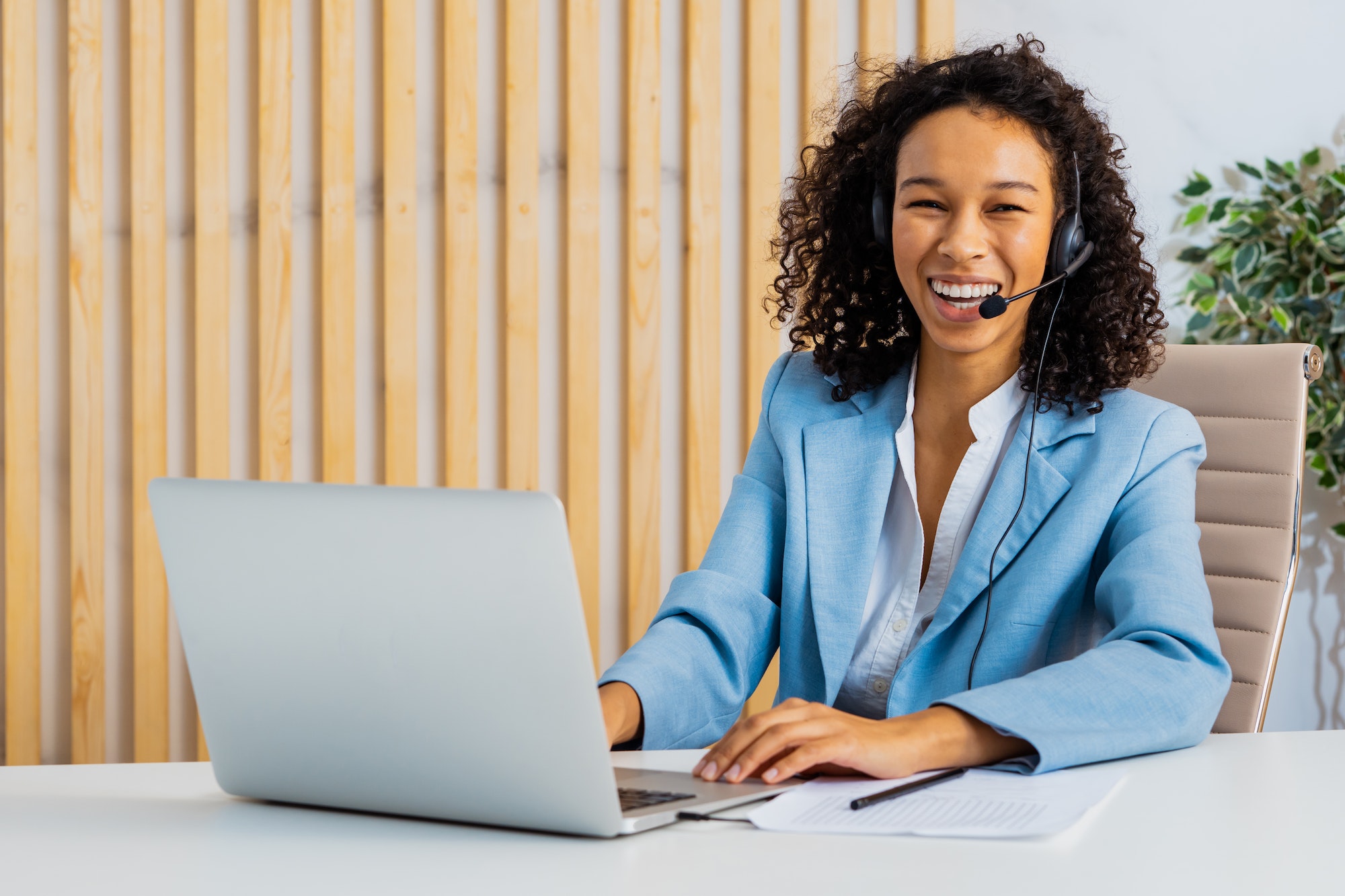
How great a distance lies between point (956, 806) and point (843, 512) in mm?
609

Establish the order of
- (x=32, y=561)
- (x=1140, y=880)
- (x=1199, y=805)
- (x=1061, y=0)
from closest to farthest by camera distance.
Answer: (x=1140, y=880) → (x=1199, y=805) → (x=32, y=561) → (x=1061, y=0)

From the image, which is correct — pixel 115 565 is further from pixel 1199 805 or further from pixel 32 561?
pixel 1199 805

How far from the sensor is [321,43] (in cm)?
239

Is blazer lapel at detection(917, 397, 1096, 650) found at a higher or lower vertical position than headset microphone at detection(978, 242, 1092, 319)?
lower

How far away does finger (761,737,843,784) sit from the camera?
0.88 meters

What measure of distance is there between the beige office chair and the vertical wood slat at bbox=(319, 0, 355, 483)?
1.57 metres

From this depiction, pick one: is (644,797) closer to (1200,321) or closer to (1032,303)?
(1032,303)

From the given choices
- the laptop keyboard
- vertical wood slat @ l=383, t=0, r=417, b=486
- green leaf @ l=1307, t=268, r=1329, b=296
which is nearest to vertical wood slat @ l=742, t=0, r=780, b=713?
vertical wood slat @ l=383, t=0, r=417, b=486

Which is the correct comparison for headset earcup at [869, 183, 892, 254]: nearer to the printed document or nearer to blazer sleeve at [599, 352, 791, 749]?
blazer sleeve at [599, 352, 791, 749]

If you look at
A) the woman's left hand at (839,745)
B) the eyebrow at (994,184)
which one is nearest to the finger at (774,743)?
the woman's left hand at (839,745)

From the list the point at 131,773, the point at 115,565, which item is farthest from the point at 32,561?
the point at 131,773

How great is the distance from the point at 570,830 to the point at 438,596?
167 mm

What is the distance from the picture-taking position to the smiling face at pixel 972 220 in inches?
55.6

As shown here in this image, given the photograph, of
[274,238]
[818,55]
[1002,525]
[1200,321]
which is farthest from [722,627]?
[1200,321]
